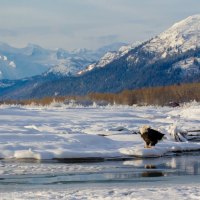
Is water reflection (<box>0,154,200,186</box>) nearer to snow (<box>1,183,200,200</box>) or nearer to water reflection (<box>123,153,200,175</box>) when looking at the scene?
water reflection (<box>123,153,200,175</box>)

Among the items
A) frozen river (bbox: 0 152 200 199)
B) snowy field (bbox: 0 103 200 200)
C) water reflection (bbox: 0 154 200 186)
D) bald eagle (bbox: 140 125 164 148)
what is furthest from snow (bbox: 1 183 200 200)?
bald eagle (bbox: 140 125 164 148)

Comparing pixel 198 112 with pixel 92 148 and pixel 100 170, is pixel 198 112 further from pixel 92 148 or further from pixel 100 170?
pixel 100 170

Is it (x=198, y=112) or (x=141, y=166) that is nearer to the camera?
(x=141, y=166)

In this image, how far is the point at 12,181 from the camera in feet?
75.7

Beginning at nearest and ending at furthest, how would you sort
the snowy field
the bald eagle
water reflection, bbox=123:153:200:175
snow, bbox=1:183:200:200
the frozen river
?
snow, bbox=1:183:200:200 → the snowy field → the frozen river → water reflection, bbox=123:153:200:175 → the bald eagle

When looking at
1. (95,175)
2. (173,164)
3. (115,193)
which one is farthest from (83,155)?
(115,193)

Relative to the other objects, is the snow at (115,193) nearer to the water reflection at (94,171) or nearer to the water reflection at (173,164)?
the water reflection at (94,171)

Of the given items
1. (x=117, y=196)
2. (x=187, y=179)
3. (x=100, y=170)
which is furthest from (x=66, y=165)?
(x=117, y=196)

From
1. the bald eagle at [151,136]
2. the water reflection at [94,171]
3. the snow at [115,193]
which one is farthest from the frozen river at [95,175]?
the bald eagle at [151,136]

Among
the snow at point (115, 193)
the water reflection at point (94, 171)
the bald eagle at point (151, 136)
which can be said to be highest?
the bald eagle at point (151, 136)

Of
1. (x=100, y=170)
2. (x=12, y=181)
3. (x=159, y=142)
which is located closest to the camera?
(x=12, y=181)

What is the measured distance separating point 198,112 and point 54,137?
44834 mm

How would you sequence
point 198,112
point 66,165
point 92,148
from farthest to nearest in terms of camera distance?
point 198,112 < point 92,148 < point 66,165

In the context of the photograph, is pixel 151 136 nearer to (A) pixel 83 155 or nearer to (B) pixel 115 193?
(A) pixel 83 155
